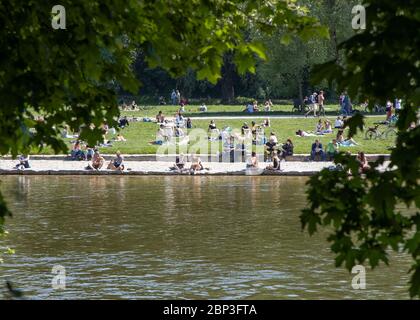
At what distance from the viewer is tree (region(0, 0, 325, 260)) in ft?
26.9

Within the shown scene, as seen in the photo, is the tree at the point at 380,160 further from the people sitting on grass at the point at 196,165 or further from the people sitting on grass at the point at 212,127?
the people sitting on grass at the point at 212,127

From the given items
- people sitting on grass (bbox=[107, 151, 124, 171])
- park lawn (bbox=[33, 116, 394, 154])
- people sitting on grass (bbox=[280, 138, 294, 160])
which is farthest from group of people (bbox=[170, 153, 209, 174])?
people sitting on grass (bbox=[280, 138, 294, 160])

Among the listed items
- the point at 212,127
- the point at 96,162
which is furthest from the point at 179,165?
the point at 212,127

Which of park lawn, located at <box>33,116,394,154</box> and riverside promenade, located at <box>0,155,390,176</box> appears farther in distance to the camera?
park lawn, located at <box>33,116,394,154</box>

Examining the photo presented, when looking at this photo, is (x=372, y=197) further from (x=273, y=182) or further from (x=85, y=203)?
(x=273, y=182)

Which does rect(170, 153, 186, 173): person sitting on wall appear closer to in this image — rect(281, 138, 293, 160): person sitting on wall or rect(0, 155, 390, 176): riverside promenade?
rect(0, 155, 390, 176): riverside promenade

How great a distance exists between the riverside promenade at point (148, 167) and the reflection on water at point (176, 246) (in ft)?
9.61

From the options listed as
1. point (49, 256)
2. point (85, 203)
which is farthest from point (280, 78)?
point (49, 256)

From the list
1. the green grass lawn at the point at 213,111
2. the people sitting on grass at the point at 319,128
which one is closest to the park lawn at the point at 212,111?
the green grass lawn at the point at 213,111

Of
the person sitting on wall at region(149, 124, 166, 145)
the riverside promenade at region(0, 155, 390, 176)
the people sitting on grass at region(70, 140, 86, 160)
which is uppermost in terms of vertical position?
the person sitting on wall at region(149, 124, 166, 145)

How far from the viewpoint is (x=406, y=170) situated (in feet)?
21.2

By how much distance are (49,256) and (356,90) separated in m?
17.3

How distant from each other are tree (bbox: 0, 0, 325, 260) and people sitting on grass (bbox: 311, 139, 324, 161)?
3166 cm

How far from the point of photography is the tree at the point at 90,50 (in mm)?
8211
